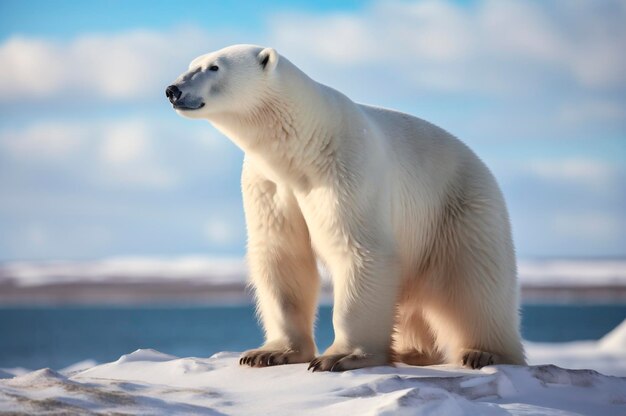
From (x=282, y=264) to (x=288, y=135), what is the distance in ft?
2.67

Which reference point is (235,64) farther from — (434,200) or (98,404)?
(98,404)

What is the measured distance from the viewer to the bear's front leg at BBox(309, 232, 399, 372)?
17.1 ft

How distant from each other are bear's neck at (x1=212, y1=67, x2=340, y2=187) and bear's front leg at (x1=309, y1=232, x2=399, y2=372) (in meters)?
0.52

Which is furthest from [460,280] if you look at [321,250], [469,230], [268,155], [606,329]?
[606,329]

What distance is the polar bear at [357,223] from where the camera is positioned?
5219mm

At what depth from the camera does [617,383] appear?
514 centimetres

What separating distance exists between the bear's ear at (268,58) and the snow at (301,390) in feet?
5.59

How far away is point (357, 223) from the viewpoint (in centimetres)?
521

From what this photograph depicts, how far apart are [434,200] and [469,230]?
29cm

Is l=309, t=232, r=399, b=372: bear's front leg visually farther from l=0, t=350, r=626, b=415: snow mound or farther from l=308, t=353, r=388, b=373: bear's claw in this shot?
l=0, t=350, r=626, b=415: snow mound

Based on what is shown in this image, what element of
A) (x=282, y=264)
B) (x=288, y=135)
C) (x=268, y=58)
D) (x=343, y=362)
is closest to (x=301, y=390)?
(x=343, y=362)

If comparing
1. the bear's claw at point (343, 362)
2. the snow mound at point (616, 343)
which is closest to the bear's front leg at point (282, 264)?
the bear's claw at point (343, 362)

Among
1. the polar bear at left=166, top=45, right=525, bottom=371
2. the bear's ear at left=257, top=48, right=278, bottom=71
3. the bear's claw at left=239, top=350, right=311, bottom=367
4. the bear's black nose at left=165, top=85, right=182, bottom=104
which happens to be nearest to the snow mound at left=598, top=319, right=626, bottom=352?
the polar bear at left=166, top=45, right=525, bottom=371

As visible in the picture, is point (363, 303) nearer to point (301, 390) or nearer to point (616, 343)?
point (301, 390)
